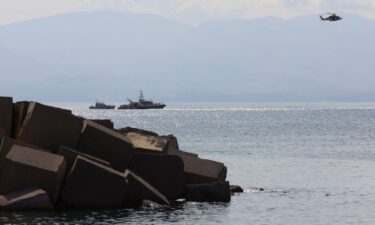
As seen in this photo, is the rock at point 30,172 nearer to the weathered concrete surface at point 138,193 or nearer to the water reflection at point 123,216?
the water reflection at point 123,216

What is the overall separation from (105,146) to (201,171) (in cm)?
→ 428

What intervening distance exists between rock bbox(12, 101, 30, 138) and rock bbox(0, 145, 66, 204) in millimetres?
2255

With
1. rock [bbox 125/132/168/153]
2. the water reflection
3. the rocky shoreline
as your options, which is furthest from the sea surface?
rock [bbox 125/132/168/153]

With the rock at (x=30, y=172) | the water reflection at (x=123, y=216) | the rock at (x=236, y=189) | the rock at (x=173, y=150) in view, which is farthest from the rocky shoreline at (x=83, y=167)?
the rock at (x=236, y=189)

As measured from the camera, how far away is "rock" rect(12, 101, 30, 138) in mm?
28922

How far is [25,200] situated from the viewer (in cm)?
2614

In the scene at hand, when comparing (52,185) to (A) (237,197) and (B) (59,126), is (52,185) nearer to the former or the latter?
(B) (59,126)

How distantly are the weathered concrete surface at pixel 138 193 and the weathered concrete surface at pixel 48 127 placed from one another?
2.22 m

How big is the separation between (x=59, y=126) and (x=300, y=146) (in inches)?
1859

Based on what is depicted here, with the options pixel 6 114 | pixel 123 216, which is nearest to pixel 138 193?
pixel 123 216

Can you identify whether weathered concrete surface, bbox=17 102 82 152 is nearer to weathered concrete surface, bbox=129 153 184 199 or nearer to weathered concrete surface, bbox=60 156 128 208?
weathered concrete surface, bbox=60 156 128 208

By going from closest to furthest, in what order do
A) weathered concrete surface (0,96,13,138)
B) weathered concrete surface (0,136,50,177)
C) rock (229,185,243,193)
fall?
weathered concrete surface (0,136,50,177), weathered concrete surface (0,96,13,138), rock (229,185,243,193)

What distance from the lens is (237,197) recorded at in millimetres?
33594

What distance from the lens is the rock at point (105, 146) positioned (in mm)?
28891
